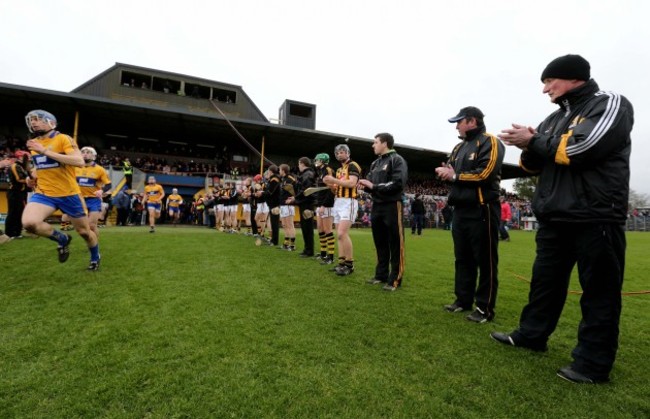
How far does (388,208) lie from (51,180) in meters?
4.66

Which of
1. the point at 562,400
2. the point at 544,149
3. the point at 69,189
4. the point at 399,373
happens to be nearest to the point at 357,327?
the point at 399,373

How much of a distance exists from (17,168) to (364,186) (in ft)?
27.6

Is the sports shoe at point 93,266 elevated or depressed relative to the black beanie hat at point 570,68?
depressed

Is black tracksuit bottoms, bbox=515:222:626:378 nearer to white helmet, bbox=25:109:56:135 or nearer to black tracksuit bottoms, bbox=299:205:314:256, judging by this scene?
black tracksuit bottoms, bbox=299:205:314:256

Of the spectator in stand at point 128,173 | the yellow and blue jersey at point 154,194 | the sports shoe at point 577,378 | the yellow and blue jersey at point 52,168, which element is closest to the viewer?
the sports shoe at point 577,378

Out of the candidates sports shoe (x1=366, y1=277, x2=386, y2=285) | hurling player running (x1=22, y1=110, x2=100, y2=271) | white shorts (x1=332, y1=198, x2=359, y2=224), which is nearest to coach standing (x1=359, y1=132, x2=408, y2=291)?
sports shoe (x1=366, y1=277, x2=386, y2=285)

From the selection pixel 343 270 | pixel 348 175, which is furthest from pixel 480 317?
pixel 348 175

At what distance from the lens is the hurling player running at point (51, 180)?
4.50 m

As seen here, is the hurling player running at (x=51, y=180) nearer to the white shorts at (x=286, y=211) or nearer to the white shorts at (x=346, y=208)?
the white shorts at (x=346, y=208)

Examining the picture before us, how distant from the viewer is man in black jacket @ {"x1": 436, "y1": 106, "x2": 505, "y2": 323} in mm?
3316

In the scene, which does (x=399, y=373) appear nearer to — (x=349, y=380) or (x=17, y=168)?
(x=349, y=380)

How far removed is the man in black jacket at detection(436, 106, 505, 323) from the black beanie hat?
104 centimetres

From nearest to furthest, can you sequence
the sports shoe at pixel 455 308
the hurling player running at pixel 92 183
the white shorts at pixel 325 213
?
1. the sports shoe at pixel 455 308
2. the hurling player running at pixel 92 183
3. the white shorts at pixel 325 213

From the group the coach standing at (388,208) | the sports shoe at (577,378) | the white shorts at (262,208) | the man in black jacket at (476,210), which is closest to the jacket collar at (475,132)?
the man in black jacket at (476,210)
